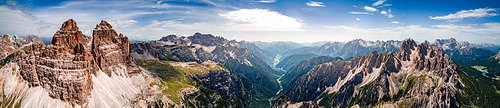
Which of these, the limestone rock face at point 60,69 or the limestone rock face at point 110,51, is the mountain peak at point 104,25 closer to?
the limestone rock face at point 110,51

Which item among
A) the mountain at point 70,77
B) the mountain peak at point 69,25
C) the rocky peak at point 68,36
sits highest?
the mountain peak at point 69,25

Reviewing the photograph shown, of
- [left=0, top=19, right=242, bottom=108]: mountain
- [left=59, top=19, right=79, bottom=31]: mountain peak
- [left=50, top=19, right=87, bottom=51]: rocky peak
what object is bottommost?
[left=0, top=19, right=242, bottom=108]: mountain

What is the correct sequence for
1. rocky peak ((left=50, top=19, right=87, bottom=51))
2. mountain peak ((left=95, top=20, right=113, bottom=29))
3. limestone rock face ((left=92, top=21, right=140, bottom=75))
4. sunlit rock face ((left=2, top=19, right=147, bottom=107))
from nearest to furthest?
sunlit rock face ((left=2, top=19, right=147, bottom=107)) < rocky peak ((left=50, top=19, right=87, bottom=51)) < limestone rock face ((left=92, top=21, right=140, bottom=75)) < mountain peak ((left=95, top=20, right=113, bottom=29))

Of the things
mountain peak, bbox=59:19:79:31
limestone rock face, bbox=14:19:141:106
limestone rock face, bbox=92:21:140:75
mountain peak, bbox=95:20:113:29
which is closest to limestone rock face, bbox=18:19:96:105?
limestone rock face, bbox=14:19:141:106

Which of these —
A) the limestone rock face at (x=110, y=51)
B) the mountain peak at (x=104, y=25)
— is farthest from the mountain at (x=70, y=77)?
the mountain peak at (x=104, y=25)

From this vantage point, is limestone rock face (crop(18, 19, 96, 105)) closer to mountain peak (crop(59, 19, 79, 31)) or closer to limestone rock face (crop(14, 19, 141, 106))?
limestone rock face (crop(14, 19, 141, 106))

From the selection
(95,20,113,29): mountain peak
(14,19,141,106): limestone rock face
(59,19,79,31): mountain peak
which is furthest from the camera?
(95,20,113,29): mountain peak

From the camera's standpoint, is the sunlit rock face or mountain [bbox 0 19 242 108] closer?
mountain [bbox 0 19 242 108]

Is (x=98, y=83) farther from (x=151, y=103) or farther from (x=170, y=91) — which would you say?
(x=170, y=91)

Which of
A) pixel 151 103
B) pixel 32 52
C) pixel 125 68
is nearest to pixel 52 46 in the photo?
pixel 32 52
